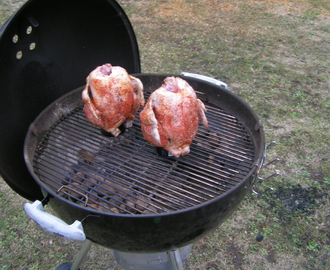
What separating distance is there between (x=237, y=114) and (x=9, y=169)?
1.85 metres

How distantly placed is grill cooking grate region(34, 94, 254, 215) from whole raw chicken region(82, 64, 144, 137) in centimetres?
24

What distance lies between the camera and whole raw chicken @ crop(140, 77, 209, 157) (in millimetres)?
2297

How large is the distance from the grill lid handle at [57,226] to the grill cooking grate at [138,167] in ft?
1.00

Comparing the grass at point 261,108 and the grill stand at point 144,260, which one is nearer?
the grill stand at point 144,260

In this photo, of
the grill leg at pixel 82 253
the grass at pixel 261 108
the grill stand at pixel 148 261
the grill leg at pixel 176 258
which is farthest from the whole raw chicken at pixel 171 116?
the grass at pixel 261 108

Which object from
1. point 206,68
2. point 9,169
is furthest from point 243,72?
point 9,169

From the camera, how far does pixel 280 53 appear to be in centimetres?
650

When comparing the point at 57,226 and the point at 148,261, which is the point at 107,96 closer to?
the point at 57,226

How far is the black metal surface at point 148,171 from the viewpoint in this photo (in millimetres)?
1862

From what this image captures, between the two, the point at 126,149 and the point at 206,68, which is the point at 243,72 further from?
the point at 126,149

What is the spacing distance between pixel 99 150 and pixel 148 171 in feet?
1.50

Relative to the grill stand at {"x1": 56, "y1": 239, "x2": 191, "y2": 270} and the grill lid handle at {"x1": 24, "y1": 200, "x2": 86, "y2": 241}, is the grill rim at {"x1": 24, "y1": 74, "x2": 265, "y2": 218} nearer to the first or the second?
the grill lid handle at {"x1": 24, "y1": 200, "x2": 86, "y2": 241}

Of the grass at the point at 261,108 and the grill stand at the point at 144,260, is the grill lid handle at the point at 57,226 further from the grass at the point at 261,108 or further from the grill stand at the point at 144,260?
the grass at the point at 261,108

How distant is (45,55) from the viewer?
261 cm
